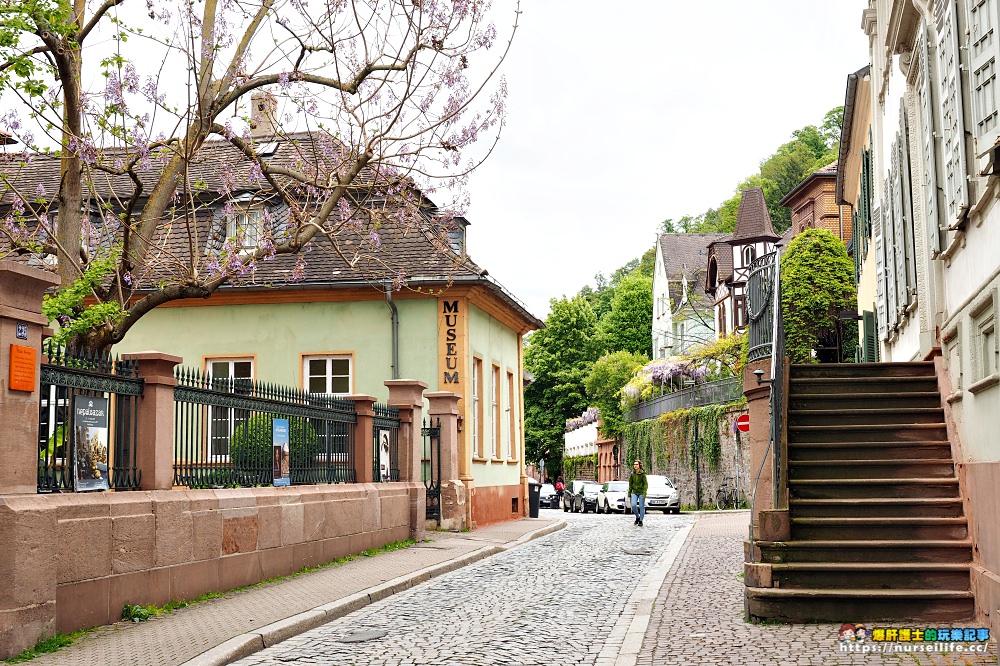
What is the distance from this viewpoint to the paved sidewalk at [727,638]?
7.80m

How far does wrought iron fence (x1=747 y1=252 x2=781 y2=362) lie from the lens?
1116cm

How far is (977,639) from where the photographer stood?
8.45 m

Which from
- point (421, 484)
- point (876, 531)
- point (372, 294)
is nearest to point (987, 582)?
point (876, 531)

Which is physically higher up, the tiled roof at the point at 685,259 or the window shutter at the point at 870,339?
the tiled roof at the point at 685,259

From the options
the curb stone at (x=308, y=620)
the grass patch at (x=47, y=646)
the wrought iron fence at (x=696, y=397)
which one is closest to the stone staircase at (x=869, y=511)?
the curb stone at (x=308, y=620)

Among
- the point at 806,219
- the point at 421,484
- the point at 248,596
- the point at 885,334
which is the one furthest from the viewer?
the point at 806,219

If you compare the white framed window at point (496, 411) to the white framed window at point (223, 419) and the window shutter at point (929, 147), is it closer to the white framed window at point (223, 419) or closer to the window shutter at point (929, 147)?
the white framed window at point (223, 419)

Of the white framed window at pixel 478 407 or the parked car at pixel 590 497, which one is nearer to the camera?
the white framed window at pixel 478 407

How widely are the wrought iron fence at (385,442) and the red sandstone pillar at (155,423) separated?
6651 mm

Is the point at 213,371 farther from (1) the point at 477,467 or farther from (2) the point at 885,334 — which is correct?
(2) the point at 885,334

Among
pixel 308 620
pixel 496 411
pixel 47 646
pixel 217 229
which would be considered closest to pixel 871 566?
pixel 308 620

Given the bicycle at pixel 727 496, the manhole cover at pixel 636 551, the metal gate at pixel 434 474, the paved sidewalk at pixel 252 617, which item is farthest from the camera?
the bicycle at pixel 727 496

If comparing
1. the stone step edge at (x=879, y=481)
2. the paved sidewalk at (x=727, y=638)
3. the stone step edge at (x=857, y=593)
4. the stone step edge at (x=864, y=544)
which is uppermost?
the stone step edge at (x=879, y=481)

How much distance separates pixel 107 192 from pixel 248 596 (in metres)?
15.8
